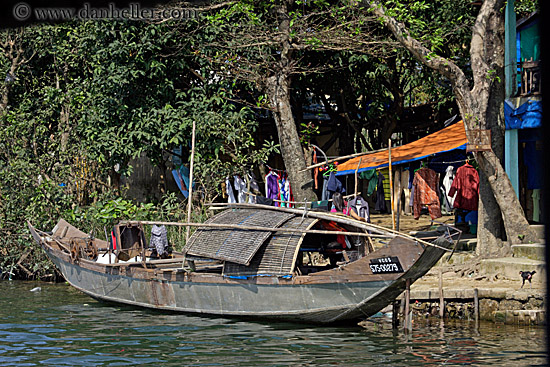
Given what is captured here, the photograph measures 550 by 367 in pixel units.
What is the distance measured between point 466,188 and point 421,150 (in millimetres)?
1651

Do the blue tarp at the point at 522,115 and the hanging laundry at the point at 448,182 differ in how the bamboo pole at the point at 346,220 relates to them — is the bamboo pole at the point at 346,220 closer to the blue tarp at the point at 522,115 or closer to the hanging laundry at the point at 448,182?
the blue tarp at the point at 522,115

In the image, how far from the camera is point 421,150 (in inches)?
626

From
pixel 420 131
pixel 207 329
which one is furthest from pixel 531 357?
pixel 420 131

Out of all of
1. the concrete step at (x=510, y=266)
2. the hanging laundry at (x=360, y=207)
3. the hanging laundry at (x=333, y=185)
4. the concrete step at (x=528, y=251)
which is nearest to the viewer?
the concrete step at (x=510, y=266)

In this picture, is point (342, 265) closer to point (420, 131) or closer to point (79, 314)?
point (79, 314)

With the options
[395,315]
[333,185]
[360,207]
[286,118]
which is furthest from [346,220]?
[286,118]

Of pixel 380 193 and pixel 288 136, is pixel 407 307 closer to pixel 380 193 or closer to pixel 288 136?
pixel 288 136

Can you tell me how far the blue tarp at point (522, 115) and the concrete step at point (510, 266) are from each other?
2.80 meters

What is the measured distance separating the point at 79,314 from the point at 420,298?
6704 mm

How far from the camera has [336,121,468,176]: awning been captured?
49.9ft

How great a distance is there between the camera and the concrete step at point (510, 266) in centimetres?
1176

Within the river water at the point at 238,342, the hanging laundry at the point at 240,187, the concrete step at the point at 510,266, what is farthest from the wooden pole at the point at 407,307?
the hanging laundry at the point at 240,187

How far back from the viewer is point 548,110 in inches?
36.9

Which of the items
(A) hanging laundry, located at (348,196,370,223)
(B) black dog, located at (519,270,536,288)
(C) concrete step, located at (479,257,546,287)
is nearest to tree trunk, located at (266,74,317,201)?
(A) hanging laundry, located at (348,196,370,223)
